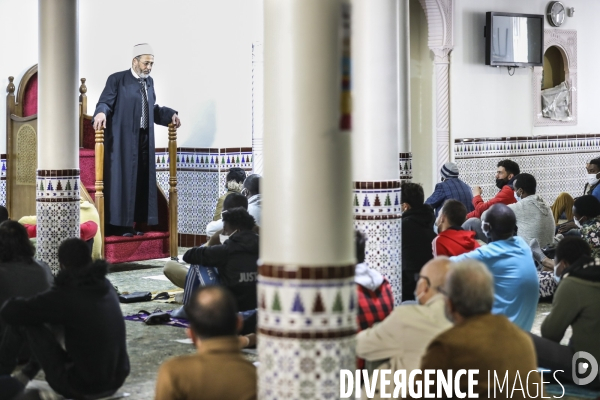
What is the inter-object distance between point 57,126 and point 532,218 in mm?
3509

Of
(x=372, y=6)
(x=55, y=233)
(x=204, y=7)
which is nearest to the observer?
(x=372, y=6)

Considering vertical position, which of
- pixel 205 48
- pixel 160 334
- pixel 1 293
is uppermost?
pixel 205 48

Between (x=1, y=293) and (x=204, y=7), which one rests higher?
(x=204, y=7)

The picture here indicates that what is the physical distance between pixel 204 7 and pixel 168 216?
91.4 inches

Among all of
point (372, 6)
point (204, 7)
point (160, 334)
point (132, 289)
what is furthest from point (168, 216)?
point (372, 6)

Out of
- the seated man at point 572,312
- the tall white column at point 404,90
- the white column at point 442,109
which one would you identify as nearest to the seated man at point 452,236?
the seated man at point 572,312

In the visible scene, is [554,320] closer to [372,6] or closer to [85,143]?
[372,6]

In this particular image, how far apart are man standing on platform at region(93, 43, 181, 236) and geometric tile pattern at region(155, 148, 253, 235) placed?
120 centimetres

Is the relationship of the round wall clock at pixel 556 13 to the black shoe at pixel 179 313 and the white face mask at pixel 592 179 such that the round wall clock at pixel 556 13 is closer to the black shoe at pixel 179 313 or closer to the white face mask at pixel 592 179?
the white face mask at pixel 592 179


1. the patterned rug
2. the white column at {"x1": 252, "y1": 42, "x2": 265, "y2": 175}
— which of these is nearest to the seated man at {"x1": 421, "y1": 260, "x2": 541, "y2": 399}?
the patterned rug

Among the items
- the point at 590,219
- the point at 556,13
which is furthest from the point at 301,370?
the point at 556,13

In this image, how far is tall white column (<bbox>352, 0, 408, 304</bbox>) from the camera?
6109mm

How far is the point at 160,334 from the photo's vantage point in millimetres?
6332

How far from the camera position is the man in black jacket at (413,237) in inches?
255
